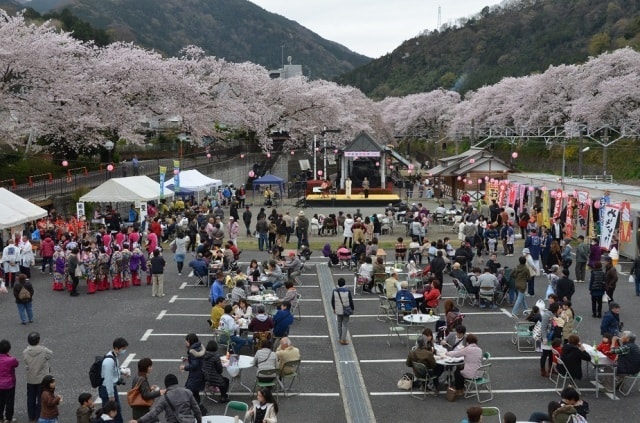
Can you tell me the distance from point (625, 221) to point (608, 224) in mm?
838

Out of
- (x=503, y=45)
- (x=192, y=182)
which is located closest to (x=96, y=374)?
(x=192, y=182)

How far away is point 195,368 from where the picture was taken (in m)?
9.30

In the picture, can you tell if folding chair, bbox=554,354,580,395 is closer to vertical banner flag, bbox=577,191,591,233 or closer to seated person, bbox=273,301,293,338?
seated person, bbox=273,301,293,338

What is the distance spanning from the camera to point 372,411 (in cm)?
980

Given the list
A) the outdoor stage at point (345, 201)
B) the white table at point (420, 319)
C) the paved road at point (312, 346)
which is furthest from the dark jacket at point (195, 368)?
the outdoor stage at point (345, 201)

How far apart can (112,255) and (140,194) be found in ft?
26.9

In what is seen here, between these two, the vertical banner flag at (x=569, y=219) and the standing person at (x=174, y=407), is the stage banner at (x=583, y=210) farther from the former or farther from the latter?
the standing person at (x=174, y=407)

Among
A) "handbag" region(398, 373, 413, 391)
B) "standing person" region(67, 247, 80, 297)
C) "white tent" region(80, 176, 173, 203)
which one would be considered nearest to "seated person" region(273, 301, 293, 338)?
"handbag" region(398, 373, 413, 391)

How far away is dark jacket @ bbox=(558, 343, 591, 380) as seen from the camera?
10.1 meters

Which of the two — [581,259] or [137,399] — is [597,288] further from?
[137,399]

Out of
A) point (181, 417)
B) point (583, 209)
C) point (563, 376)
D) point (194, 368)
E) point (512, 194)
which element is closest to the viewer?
point (181, 417)

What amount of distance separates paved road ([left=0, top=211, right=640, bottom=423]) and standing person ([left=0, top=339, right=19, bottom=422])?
0.36 m

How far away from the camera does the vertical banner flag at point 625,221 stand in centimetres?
2009

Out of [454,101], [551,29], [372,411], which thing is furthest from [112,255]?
[551,29]
